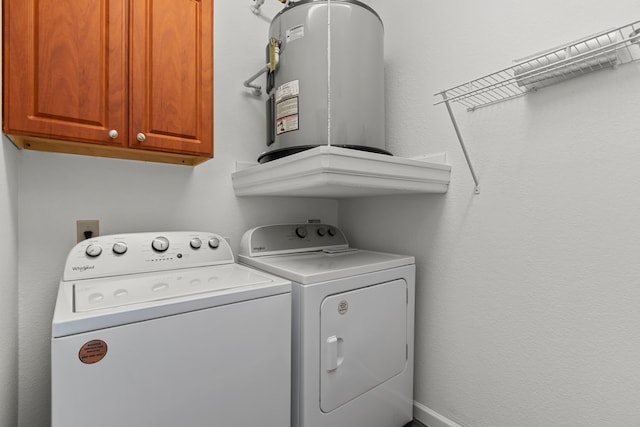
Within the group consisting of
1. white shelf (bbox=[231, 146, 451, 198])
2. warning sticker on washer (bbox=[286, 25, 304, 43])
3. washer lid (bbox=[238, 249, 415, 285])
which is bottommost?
washer lid (bbox=[238, 249, 415, 285])

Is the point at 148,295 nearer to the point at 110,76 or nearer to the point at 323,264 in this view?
the point at 323,264

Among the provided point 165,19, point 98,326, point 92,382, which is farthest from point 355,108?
point 92,382

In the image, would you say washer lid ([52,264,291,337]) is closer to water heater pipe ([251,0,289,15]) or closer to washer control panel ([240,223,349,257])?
washer control panel ([240,223,349,257])

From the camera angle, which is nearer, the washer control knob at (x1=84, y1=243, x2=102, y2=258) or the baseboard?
the washer control knob at (x1=84, y1=243, x2=102, y2=258)

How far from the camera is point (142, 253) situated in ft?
4.43

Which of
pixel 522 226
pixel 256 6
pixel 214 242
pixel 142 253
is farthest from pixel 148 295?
pixel 256 6

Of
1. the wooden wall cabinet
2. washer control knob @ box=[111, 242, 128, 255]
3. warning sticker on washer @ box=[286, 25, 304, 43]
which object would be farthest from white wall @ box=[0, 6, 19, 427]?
warning sticker on washer @ box=[286, 25, 304, 43]

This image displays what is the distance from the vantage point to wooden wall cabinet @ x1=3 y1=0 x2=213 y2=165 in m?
1.01

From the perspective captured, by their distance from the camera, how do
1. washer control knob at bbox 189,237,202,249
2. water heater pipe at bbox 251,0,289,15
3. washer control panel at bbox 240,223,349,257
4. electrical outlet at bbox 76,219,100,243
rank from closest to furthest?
electrical outlet at bbox 76,219,100,243 → washer control knob at bbox 189,237,202,249 → washer control panel at bbox 240,223,349,257 → water heater pipe at bbox 251,0,289,15

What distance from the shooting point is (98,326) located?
0.82m

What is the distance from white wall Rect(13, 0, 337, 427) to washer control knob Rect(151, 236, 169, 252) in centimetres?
→ 18

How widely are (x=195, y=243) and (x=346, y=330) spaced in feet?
2.67

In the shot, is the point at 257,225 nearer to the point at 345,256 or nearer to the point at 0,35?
the point at 345,256

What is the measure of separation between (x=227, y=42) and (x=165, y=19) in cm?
53
